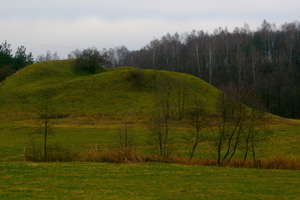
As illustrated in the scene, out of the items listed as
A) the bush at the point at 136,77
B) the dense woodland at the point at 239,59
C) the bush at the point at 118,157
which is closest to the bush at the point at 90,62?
the dense woodland at the point at 239,59

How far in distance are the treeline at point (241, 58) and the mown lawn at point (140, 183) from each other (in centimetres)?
7928

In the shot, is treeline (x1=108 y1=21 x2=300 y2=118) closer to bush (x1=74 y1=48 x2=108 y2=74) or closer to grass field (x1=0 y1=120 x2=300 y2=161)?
bush (x1=74 y1=48 x2=108 y2=74)

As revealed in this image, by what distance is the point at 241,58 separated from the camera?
388ft

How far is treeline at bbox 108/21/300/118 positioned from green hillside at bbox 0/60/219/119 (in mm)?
30274

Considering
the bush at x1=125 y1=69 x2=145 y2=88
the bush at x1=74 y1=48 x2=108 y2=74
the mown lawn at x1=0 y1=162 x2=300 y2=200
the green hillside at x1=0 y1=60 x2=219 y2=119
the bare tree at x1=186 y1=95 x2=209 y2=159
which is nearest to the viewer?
the mown lawn at x1=0 y1=162 x2=300 y2=200

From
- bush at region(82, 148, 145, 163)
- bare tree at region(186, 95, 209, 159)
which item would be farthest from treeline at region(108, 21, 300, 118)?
bush at region(82, 148, 145, 163)

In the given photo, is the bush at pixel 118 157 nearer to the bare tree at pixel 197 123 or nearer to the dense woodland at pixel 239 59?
the bare tree at pixel 197 123

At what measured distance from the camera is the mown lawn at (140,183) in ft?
37.0

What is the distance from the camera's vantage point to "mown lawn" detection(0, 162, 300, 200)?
11.3 meters

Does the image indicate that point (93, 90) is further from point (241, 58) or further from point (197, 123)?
point (241, 58)

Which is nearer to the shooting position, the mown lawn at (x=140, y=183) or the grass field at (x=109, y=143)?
the mown lawn at (x=140, y=183)

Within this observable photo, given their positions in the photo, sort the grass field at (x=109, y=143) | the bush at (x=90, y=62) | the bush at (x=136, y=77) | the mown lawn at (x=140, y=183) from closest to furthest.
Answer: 1. the mown lawn at (x=140, y=183)
2. the grass field at (x=109, y=143)
3. the bush at (x=136, y=77)
4. the bush at (x=90, y=62)

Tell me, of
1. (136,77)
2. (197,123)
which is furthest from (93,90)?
(197,123)

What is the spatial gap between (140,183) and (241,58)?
110256mm
